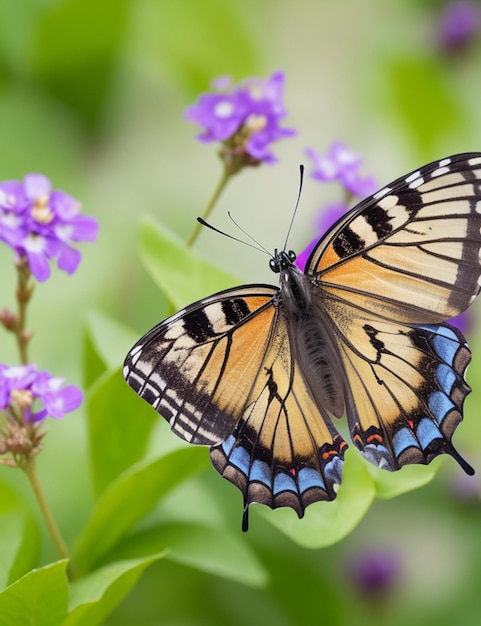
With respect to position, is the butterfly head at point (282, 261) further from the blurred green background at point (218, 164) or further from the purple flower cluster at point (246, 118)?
the blurred green background at point (218, 164)

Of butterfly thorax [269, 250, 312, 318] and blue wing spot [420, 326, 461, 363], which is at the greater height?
butterfly thorax [269, 250, 312, 318]

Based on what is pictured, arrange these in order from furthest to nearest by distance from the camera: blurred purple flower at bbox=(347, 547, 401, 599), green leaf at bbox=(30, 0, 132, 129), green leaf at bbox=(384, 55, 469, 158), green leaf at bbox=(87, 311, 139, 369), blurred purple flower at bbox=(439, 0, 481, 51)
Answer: blurred purple flower at bbox=(439, 0, 481, 51), green leaf at bbox=(384, 55, 469, 158), green leaf at bbox=(30, 0, 132, 129), blurred purple flower at bbox=(347, 547, 401, 599), green leaf at bbox=(87, 311, 139, 369)

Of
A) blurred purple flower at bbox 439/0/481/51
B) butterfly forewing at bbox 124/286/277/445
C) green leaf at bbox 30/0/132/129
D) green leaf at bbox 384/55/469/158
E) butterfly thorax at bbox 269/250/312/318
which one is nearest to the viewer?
butterfly forewing at bbox 124/286/277/445

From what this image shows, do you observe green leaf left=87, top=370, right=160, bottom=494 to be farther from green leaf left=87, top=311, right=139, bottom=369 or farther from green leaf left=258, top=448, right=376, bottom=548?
green leaf left=258, top=448, right=376, bottom=548

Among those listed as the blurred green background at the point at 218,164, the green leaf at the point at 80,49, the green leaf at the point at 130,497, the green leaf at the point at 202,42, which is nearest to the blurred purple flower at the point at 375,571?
the blurred green background at the point at 218,164

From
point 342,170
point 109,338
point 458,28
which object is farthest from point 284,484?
point 458,28

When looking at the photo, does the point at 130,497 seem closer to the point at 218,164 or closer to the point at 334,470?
the point at 334,470

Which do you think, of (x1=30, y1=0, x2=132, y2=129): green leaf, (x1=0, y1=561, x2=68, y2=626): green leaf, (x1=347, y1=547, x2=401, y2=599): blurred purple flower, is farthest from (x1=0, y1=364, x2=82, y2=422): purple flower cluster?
(x1=30, y1=0, x2=132, y2=129): green leaf
